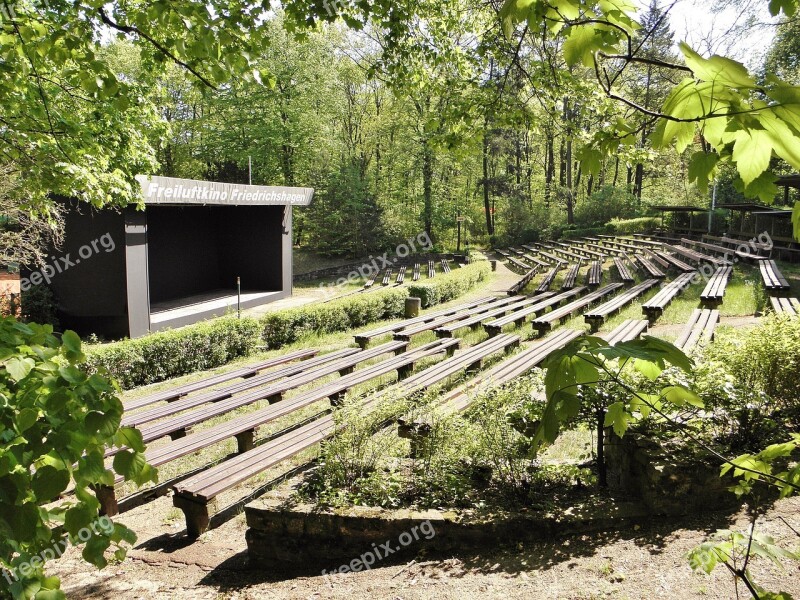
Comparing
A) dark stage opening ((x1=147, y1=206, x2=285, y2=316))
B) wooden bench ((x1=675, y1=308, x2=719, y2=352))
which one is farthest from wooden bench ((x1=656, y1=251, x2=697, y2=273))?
dark stage opening ((x1=147, y1=206, x2=285, y2=316))

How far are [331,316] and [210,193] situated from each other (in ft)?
17.0

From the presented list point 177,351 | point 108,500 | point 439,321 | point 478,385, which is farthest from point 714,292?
point 108,500

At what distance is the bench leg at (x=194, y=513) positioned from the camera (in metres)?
4.43

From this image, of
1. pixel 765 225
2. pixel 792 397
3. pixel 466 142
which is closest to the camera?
pixel 792 397

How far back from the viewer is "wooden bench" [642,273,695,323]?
35.7ft

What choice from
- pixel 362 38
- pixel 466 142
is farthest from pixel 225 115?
pixel 466 142

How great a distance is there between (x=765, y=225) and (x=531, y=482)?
65.0 ft

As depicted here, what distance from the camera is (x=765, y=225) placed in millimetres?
18953

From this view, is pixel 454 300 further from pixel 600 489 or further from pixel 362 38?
pixel 362 38

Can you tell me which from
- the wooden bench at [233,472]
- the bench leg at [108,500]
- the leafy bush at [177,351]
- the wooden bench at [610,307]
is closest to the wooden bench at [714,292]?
the wooden bench at [610,307]

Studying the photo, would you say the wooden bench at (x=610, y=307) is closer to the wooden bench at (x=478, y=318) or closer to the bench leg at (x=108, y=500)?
the wooden bench at (x=478, y=318)

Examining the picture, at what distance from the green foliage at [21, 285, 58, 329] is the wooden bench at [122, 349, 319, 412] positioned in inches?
280

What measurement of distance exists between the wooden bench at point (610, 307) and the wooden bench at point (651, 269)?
0.69 m

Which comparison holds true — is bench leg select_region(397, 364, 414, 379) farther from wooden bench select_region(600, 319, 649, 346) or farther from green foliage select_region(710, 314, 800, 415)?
green foliage select_region(710, 314, 800, 415)
